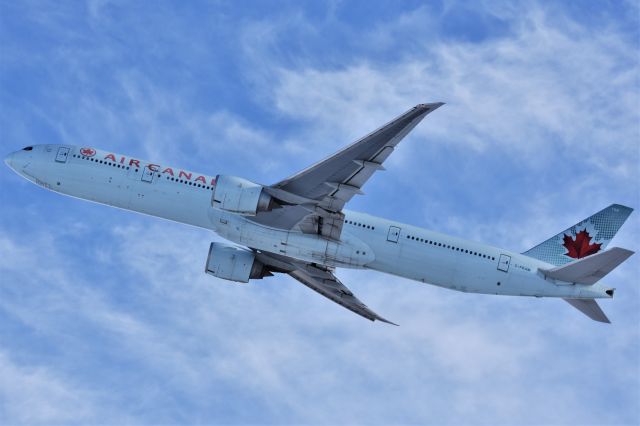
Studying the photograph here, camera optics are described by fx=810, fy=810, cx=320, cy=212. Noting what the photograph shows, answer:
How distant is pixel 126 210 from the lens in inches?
1802

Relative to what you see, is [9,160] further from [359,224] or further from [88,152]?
[359,224]

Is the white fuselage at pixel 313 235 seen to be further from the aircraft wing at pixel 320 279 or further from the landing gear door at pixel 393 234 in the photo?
the aircraft wing at pixel 320 279

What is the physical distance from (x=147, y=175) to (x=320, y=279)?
45.5 feet

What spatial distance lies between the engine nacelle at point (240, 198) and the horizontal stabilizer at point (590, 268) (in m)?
16.8

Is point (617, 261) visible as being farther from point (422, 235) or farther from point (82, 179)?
point (82, 179)

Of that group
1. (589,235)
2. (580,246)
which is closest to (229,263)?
(580,246)

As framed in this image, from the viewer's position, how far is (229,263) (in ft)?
160

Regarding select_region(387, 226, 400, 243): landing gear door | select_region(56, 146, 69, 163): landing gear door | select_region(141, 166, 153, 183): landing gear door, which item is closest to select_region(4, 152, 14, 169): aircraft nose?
select_region(56, 146, 69, 163): landing gear door

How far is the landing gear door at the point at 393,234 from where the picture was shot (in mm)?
45250

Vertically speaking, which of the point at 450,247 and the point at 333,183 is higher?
the point at 333,183

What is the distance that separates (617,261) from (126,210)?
27.0 m

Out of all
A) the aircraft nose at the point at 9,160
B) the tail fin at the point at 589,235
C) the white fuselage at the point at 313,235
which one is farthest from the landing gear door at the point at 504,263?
the aircraft nose at the point at 9,160

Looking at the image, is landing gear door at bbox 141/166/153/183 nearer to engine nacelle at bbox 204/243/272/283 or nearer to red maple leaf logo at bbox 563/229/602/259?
engine nacelle at bbox 204/243/272/283

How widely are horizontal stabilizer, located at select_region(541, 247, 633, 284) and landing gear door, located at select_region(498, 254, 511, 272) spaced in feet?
6.71
